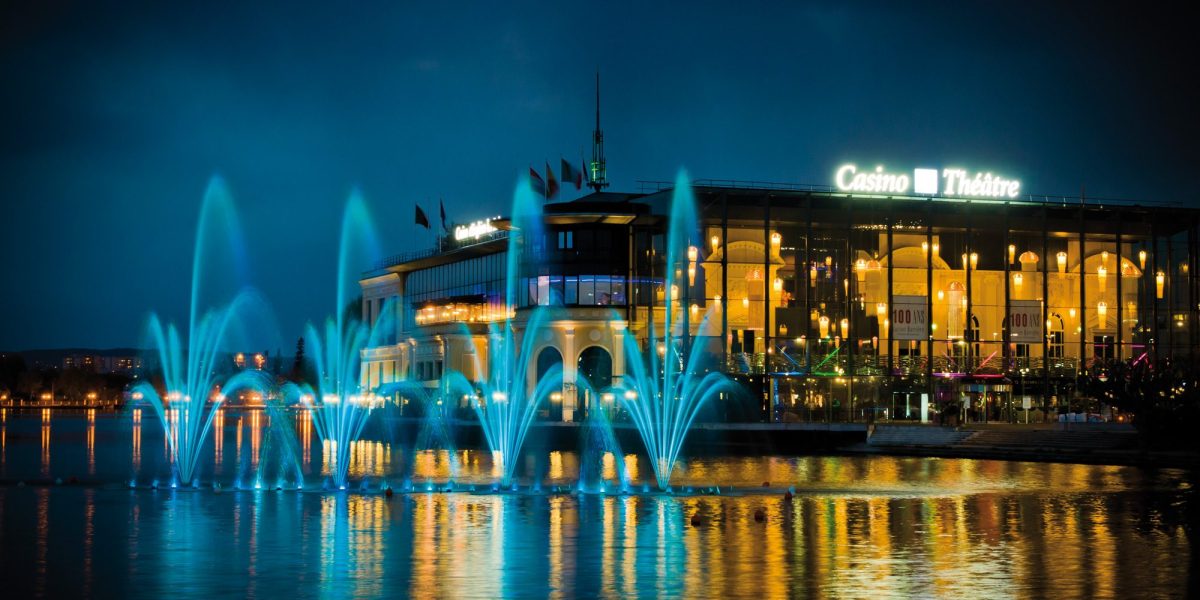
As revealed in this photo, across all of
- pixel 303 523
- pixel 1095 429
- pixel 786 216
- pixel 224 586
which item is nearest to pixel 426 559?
pixel 224 586

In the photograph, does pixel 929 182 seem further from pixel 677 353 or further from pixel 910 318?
pixel 677 353

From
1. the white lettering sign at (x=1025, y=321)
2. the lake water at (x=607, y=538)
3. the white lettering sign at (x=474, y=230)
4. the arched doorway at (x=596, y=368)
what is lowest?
the lake water at (x=607, y=538)

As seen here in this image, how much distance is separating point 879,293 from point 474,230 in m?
40.0

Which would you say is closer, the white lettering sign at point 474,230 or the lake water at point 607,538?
the lake water at point 607,538

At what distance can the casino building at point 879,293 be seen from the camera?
93.7m

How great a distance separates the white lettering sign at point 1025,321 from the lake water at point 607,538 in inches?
1854

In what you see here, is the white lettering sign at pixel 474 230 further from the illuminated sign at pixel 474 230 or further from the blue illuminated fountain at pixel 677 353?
the blue illuminated fountain at pixel 677 353

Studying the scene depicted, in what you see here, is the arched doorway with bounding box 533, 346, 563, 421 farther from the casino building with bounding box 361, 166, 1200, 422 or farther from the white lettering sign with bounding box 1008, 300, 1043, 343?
the white lettering sign with bounding box 1008, 300, 1043, 343

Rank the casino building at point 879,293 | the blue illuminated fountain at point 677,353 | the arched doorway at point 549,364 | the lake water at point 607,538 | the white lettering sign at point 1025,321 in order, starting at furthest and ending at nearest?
the white lettering sign at point 1025,321, the arched doorway at point 549,364, the casino building at point 879,293, the blue illuminated fountain at point 677,353, the lake water at point 607,538

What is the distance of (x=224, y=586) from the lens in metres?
22.9

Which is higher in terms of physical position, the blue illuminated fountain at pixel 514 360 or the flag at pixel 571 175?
the flag at pixel 571 175

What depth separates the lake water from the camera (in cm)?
2341

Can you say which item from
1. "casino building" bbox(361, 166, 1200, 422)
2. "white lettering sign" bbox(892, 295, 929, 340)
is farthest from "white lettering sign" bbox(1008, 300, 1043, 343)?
"white lettering sign" bbox(892, 295, 929, 340)

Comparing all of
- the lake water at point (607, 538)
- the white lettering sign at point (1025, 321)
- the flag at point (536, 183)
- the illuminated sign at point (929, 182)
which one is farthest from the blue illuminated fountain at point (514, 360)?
the lake water at point (607, 538)
